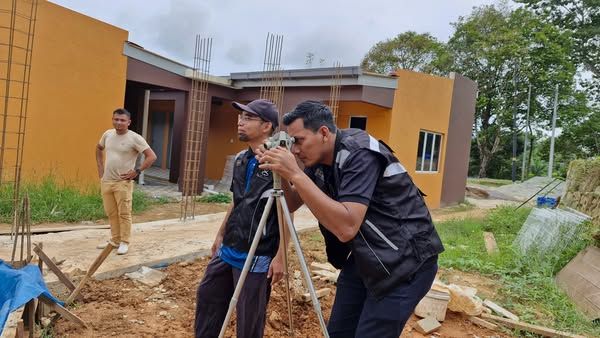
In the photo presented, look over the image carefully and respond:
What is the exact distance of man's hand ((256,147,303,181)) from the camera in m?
1.63

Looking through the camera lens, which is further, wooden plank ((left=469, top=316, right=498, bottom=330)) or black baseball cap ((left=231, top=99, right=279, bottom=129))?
wooden plank ((left=469, top=316, right=498, bottom=330))

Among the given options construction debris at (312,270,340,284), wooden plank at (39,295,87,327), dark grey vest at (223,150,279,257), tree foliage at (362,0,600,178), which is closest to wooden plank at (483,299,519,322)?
construction debris at (312,270,340,284)

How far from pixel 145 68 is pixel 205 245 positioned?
5.38 metres

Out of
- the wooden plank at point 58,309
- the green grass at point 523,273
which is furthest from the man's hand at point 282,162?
the green grass at point 523,273

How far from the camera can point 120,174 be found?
464 centimetres

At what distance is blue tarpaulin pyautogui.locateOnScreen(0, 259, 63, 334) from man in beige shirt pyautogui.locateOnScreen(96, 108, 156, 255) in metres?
2.07

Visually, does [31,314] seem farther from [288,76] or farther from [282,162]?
[288,76]

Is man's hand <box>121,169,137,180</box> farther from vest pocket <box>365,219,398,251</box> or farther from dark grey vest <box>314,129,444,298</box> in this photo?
vest pocket <box>365,219,398,251</box>

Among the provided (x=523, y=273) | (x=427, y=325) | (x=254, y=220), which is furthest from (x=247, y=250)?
(x=523, y=273)

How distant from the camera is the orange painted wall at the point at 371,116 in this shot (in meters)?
10.6

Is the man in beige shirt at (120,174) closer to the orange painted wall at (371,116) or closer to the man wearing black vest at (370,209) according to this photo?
the man wearing black vest at (370,209)

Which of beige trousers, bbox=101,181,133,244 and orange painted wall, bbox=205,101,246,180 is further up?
orange painted wall, bbox=205,101,246,180

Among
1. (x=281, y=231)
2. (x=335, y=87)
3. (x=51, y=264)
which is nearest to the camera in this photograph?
(x=281, y=231)

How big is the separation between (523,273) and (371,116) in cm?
644
